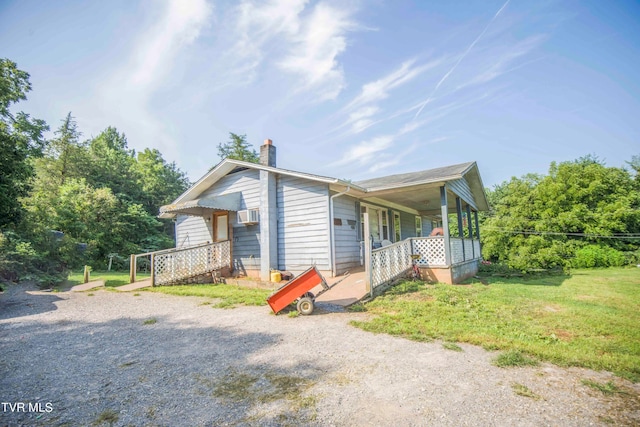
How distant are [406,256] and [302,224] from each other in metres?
3.85

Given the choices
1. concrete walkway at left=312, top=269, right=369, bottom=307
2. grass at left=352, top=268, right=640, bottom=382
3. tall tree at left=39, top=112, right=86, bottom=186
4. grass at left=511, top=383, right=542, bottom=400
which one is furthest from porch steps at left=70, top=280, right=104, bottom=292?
tall tree at left=39, top=112, right=86, bottom=186

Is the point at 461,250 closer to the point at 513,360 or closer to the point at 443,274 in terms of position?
the point at 443,274

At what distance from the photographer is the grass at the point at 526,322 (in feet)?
12.4

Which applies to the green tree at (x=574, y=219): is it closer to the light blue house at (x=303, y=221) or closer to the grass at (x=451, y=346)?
the light blue house at (x=303, y=221)

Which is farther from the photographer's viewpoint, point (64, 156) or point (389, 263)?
point (64, 156)

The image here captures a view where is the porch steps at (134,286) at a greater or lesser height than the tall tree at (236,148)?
lesser

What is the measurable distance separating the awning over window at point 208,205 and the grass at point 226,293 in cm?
293

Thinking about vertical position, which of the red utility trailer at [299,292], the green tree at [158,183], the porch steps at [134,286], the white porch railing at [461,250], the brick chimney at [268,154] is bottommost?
the porch steps at [134,286]

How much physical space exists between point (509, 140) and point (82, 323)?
21152 mm

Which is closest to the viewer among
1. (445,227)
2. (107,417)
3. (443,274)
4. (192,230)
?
(107,417)

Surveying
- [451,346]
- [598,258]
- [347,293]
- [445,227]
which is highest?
[445,227]

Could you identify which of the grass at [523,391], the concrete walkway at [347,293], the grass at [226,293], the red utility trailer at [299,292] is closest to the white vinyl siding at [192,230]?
the grass at [226,293]

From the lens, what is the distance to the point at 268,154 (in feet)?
37.7

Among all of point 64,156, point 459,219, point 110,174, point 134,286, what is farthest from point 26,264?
point 64,156
